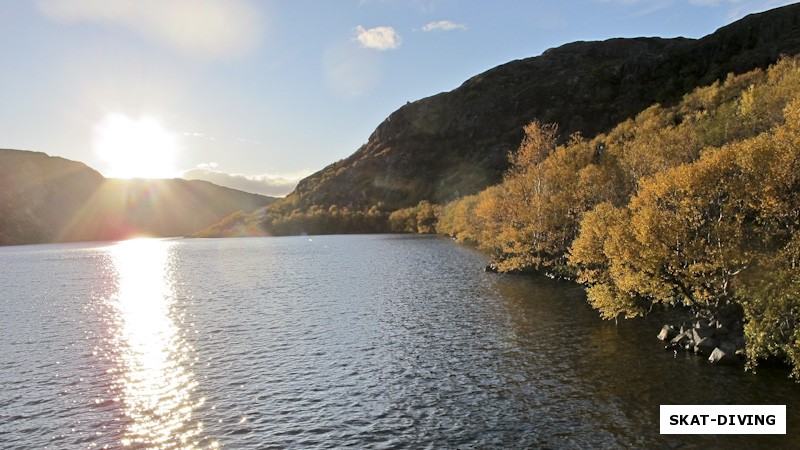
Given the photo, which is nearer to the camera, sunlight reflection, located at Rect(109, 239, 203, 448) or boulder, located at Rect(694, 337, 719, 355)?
sunlight reflection, located at Rect(109, 239, 203, 448)

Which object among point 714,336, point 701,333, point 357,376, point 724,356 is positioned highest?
point 701,333

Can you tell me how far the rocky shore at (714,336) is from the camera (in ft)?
124

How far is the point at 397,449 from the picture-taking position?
26.8 metres

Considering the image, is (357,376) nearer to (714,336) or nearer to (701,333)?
(701,333)

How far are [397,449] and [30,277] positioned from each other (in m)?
126

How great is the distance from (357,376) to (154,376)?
1692cm

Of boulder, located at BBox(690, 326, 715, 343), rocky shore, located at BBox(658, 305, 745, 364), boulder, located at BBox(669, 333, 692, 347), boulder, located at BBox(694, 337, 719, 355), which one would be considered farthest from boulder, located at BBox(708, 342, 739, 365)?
boulder, located at BBox(669, 333, 692, 347)

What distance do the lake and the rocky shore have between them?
1675 millimetres

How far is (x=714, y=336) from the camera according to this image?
40188 millimetres

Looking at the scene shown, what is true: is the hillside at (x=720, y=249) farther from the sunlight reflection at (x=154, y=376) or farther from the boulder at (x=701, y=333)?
the sunlight reflection at (x=154, y=376)

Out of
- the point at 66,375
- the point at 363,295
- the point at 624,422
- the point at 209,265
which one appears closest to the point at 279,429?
the point at 624,422

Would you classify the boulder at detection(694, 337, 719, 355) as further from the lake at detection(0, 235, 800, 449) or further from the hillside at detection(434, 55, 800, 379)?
the lake at detection(0, 235, 800, 449)

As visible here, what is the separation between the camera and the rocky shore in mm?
37844

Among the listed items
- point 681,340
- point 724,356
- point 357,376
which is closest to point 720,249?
point 724,356
